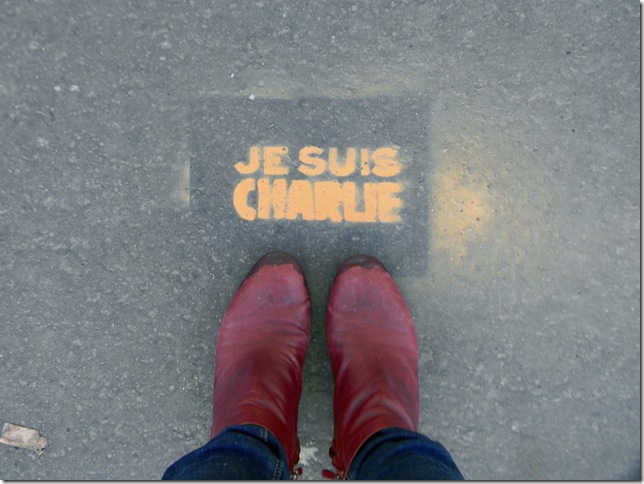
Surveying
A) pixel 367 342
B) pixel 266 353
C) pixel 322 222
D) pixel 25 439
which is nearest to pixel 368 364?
pixel 367 342

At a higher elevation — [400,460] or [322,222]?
[322,222]

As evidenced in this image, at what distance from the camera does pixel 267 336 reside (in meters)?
1.86

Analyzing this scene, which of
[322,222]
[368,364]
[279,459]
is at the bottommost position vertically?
[279,459]

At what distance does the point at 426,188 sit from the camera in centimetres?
188

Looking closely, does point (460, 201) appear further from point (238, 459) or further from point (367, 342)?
point (238, 459)

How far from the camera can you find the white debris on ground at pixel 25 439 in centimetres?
192

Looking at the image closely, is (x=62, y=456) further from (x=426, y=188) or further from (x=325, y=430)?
(x=426, y=188)

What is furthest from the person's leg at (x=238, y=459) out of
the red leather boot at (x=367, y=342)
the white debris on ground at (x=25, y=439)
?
the white debris on ground at (x=25, y=439)

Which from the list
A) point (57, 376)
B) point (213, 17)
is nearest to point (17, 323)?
point (57, 376)

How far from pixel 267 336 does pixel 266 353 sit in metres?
0.08

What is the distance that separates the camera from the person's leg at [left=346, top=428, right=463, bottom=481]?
1327 millimetres

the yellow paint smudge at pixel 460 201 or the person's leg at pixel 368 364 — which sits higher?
the yellow paint smudge at pixel 460 201

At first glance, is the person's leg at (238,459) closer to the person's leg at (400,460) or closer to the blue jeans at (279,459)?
the blue jeans at (279,459)

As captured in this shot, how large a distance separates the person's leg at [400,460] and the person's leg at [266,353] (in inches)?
10.8
